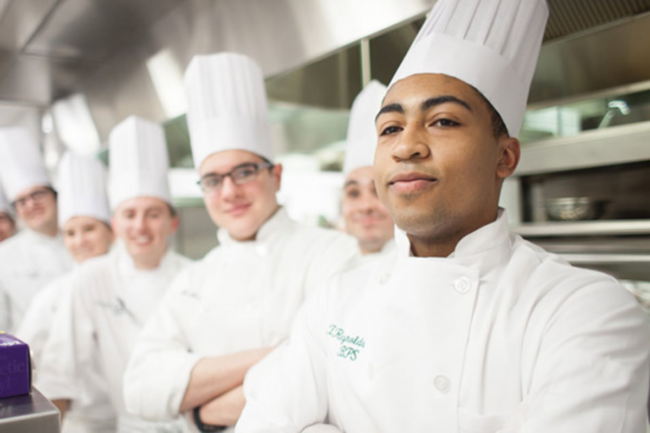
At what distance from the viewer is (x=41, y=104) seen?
4219mm

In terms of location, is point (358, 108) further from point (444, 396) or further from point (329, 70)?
point (444, 396)

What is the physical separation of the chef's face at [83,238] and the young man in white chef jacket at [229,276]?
1.30m

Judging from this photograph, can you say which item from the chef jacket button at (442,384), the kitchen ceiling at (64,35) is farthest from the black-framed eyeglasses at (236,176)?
the kitchen ceiling at (64,35)

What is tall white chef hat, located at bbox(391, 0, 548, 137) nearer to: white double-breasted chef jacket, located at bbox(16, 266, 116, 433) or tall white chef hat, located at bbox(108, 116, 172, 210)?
tall white chef hat, located at bbox(108, 116, 172, 210)

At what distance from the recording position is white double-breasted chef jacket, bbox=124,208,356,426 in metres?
1.56

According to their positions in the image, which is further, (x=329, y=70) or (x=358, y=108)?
(x=329, y=70)

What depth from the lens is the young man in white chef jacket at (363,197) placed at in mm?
1893

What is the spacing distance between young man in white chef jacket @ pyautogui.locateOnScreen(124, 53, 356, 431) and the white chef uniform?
187 centimetres

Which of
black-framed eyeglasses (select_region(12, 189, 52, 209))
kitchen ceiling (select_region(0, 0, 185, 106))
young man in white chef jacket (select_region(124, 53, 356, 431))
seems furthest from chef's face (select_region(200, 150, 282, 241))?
black-framed eyeglasses (select_region(12, 189, 52, 209))

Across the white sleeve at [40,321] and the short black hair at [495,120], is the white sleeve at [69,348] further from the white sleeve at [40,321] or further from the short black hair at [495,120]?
the short black hair at [495,120]

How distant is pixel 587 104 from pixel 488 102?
1.00 meters

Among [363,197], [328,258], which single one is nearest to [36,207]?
[363,197]

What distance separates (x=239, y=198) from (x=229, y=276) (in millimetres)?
234

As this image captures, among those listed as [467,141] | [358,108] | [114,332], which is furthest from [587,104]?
[114,332]
